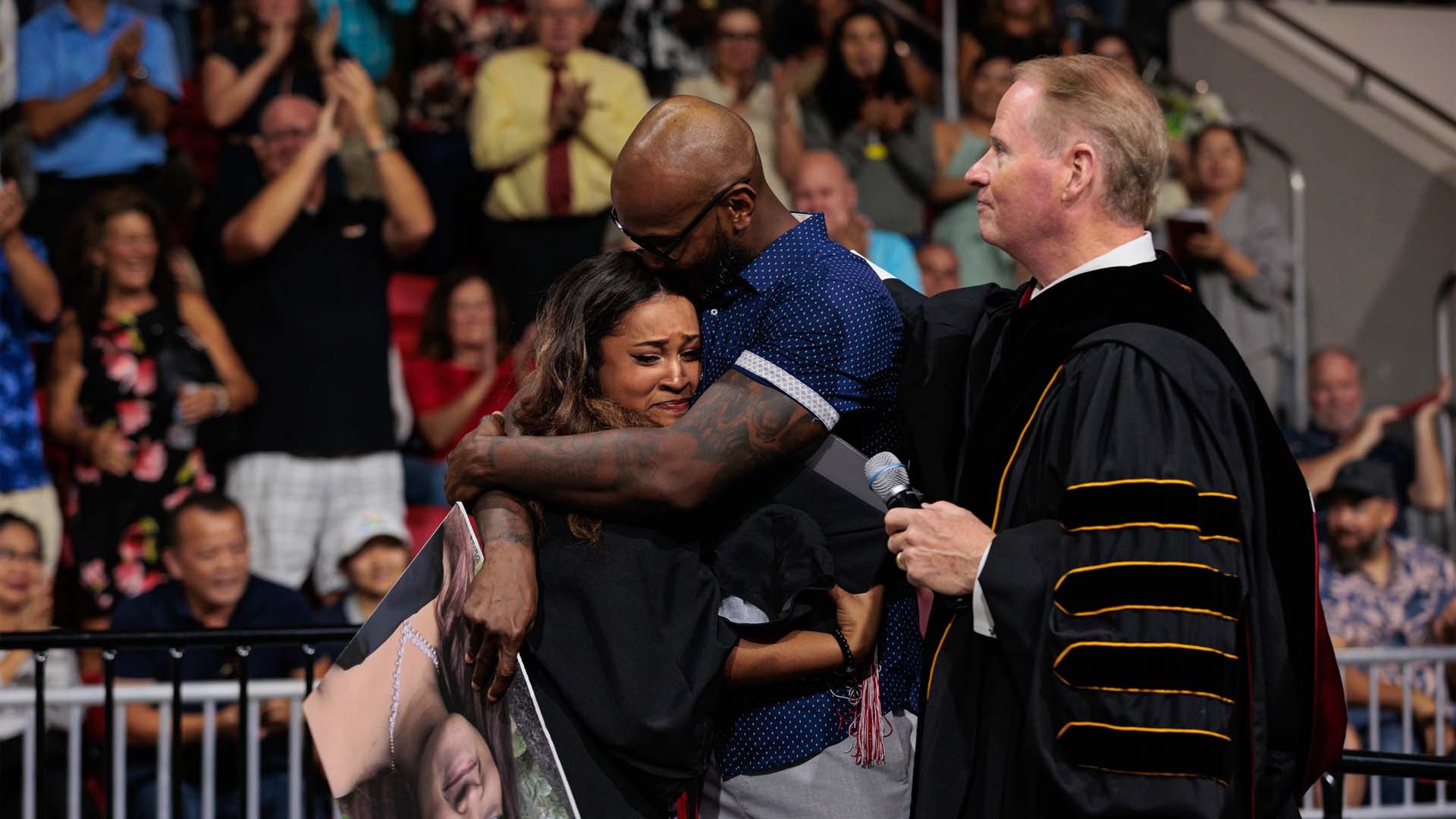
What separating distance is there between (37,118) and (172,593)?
6.44 ft

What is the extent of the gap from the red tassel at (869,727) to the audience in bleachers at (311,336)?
340cm

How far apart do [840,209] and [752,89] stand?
1.07m

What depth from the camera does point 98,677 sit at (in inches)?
217

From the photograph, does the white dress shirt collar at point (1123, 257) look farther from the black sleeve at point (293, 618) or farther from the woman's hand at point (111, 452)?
the woman's hand at point (111, 452)

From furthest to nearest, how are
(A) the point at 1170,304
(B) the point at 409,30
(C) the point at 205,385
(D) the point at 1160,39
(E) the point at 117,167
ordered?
(D) the point at 1160,39 < (B) the point at 409,30 < (E) the point at 117,167 < (C) the point at 205,385 < (A) the point at 1170,304

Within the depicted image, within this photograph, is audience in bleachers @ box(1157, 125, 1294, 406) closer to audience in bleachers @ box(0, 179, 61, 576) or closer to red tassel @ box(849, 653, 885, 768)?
audience in bleachers @ box(0, 179, 61, 576)

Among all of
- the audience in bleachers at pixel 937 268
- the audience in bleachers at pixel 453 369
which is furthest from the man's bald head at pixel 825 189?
the audience in bleachers at pixel 453 369

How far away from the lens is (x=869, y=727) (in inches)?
115

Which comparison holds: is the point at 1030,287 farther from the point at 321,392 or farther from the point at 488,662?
the point at 321,392

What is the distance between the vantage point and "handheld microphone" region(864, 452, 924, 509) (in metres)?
2.68

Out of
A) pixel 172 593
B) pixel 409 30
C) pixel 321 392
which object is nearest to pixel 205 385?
pixel 321 392

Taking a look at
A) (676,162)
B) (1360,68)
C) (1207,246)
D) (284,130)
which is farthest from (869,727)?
(1360,68)

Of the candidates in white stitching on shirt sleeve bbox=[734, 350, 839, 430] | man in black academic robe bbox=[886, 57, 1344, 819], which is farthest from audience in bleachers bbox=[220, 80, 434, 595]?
man in black academic robe bbox=[886, 57, 1344, 819]

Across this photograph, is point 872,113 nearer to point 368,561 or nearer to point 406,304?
point 406,304
